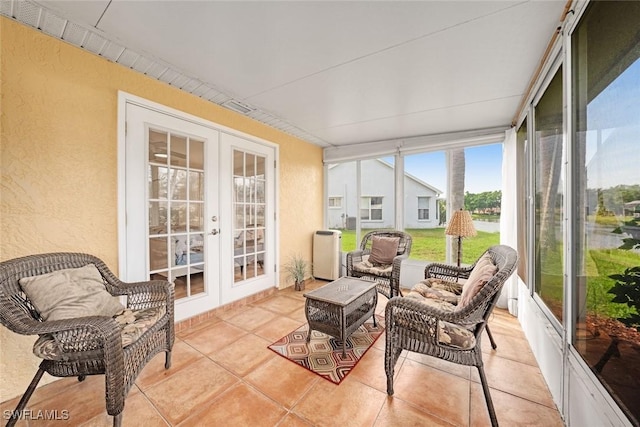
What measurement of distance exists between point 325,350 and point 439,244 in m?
2.54

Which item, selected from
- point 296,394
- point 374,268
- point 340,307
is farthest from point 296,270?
point 296,394

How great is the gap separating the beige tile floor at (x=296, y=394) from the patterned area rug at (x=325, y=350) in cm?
6

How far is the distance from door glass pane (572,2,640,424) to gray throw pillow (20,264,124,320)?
105 inches

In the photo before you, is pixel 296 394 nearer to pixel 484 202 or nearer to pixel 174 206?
pixel 174 206

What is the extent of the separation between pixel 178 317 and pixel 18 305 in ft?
4.02

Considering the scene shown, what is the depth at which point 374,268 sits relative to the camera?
304cm

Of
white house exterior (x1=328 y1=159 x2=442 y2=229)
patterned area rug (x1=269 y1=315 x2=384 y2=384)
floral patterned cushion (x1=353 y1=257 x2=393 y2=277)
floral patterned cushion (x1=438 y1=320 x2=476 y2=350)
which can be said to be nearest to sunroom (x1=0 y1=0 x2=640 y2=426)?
floral patterned cushion (x1=438 y1=320 x2=476 y2=350)

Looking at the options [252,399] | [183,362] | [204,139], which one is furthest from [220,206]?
[252,399]

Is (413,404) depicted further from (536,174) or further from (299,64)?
(299,64)

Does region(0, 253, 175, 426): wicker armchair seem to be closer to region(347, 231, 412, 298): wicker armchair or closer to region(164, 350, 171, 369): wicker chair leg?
region(164, 350, 171, 369): wicker chair leg

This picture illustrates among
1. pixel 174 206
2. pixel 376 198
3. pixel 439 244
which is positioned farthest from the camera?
pixel 376 198

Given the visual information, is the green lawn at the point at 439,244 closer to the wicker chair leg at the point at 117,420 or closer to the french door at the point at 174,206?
the french door at the point at 174,206

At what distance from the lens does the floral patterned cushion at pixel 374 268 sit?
2.88 metres

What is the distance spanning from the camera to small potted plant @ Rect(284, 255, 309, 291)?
12.1 ft
